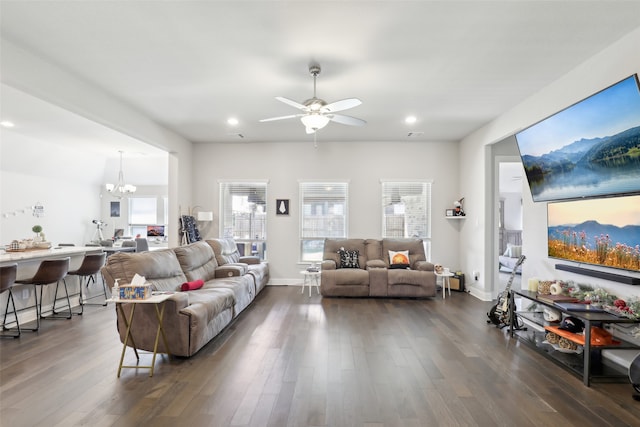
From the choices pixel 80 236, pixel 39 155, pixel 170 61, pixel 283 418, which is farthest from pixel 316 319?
pixel 80 236

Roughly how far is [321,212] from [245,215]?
164 cm

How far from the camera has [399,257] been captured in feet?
20.4

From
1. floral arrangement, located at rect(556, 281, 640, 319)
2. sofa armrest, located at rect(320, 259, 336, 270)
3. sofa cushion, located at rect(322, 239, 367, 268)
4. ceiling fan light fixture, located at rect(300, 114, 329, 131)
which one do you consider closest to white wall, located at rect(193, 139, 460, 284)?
sofa cushion, located at rect(322, 239, 367, 268)

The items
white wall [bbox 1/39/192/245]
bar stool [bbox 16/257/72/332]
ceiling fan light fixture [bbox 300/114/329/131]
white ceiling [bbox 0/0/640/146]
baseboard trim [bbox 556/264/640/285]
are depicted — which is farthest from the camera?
bar stool [bbox 16/257/72/332]

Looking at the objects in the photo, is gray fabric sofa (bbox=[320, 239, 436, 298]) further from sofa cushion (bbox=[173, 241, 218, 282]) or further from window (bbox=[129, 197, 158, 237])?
window (bbox=[129, 197, 158, 237])

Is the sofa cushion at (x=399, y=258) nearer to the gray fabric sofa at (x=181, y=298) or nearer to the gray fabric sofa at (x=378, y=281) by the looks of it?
the gray fabric sofa at (x=378, y=281)

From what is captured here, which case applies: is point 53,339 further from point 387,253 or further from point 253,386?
point 387,253

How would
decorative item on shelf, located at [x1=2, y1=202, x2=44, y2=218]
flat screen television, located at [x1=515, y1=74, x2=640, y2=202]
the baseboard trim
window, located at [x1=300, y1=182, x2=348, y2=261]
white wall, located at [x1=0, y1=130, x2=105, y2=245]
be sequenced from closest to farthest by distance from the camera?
flat screen television, located at [x1=515, y1=74, x2=640, y2=202], the baseboard trim, window, located at [x1=300, y1=182, x2=348, y2=261], white wall, located at [x1=0, y1=130, x2=105, y2=245], decorative item on shelf, located at [x1=2, y1=202, x2=44, y2=218]

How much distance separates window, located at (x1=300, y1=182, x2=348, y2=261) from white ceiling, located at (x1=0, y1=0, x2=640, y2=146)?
243 cm

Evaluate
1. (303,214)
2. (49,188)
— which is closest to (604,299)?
(303,214)

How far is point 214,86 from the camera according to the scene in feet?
13.5

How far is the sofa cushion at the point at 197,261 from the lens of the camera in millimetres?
4547

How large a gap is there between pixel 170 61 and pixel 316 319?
360 centimetres

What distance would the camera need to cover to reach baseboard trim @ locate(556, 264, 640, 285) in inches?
114
